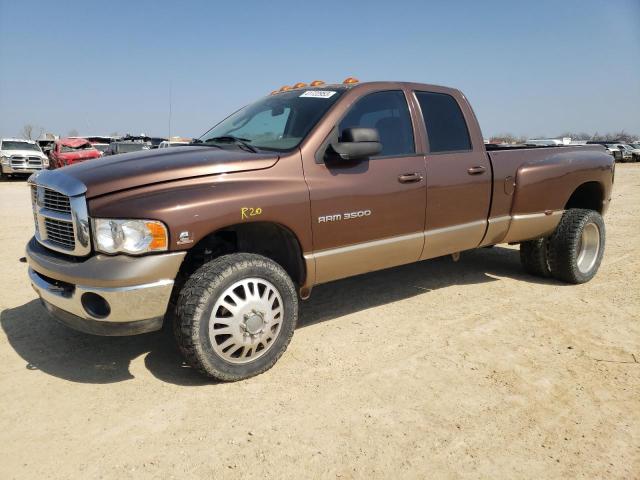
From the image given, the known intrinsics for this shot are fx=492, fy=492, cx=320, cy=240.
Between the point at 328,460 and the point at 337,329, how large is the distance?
63.9 inches

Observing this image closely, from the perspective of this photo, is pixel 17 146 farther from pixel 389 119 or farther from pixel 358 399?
pixel 358 399

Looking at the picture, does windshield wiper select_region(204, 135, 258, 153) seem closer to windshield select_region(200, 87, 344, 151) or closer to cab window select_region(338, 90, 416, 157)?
windshield select_region(200, 87, 344, 151)

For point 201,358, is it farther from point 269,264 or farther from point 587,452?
point 587,452

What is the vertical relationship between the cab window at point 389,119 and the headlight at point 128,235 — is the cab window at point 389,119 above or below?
above

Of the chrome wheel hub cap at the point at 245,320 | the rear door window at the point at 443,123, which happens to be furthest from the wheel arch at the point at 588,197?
the chrome wheel hub cap at the point at 245,320

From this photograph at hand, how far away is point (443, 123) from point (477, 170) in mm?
498

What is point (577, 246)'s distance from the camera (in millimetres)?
5027

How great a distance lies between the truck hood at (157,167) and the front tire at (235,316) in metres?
0.56

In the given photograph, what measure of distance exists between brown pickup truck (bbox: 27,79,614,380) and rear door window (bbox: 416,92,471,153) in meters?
0.01

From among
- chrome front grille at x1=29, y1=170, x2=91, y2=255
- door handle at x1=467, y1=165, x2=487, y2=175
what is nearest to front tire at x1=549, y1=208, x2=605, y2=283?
door handle at x1=467, y1=165, x2=487, y2=175

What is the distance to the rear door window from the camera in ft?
13.3

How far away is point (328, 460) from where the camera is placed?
234 centimetres

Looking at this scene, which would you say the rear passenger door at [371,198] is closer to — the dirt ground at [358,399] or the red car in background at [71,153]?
the dirt ground at [358,399]

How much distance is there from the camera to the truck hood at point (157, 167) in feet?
9.17
